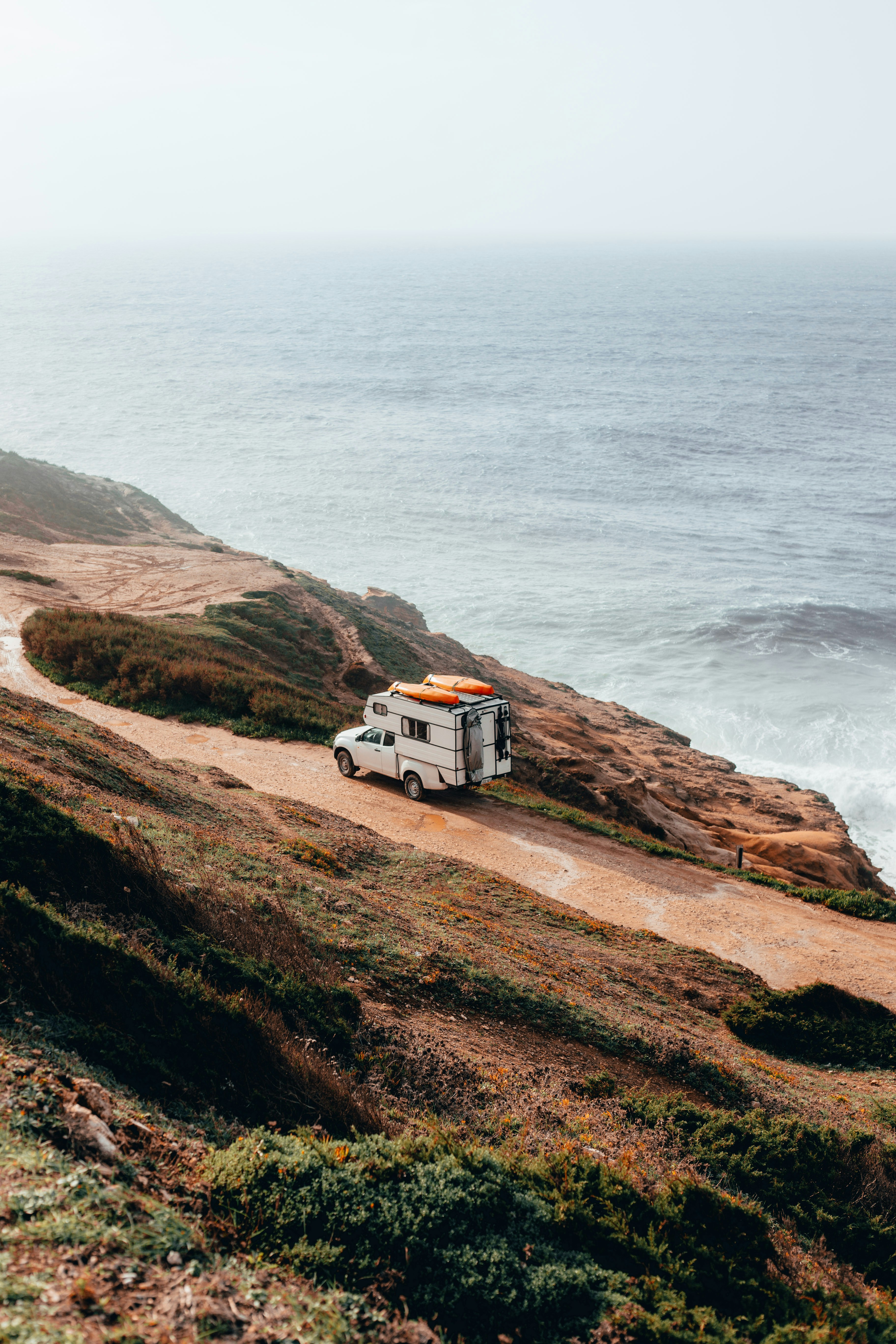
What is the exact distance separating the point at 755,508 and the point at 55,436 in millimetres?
78363

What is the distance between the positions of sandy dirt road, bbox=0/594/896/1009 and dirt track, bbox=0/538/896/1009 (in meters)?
0.03

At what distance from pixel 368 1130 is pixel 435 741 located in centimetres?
1352

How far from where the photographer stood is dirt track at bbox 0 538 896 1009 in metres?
17.1

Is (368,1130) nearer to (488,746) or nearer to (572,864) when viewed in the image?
(572,864)

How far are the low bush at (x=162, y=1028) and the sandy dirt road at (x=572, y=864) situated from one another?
10393 millimetres

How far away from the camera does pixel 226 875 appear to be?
1249 centimetres

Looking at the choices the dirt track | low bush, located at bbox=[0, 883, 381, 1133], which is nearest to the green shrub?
low bush, located at bbox=[0, 883, 381, 1133]

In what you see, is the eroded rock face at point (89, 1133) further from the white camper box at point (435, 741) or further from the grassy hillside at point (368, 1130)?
the white camper box at point (435, 741)

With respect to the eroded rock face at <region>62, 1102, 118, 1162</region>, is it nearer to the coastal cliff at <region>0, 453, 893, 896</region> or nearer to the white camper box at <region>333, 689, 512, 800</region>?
the white camper box at <region>333, 689, 512, 800</region>

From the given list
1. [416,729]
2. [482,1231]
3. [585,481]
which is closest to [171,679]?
[416,729]

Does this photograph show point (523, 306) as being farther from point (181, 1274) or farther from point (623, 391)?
point (181, 1274)

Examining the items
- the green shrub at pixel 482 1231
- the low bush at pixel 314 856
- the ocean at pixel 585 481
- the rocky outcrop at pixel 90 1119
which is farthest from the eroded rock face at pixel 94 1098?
the ocean at pixel 585 481

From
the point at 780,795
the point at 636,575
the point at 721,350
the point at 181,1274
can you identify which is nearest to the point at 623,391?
the point at 721,350

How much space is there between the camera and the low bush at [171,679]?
24875mm
